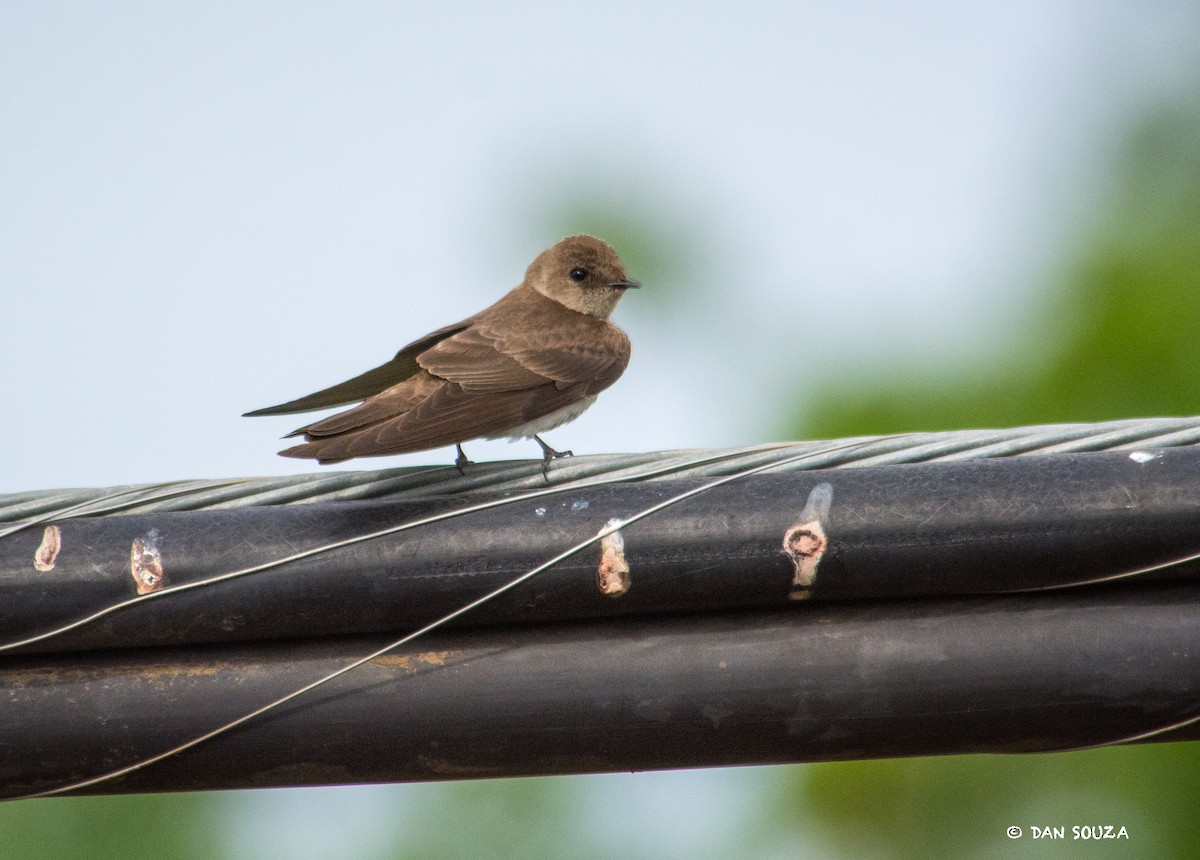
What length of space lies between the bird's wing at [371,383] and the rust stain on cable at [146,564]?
1323 millimetres

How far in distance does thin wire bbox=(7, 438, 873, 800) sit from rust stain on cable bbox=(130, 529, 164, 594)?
1.32 ft

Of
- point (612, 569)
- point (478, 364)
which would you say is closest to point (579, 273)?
point (478, 364)

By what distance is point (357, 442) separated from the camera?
3932mm

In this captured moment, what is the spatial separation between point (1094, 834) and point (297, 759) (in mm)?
3092

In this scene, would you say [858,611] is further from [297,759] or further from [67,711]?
[67,711]

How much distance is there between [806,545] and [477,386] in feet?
6.31

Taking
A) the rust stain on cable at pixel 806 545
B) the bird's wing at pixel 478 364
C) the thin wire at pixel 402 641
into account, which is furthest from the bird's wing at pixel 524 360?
the rust stain on cable at pixel 806 545

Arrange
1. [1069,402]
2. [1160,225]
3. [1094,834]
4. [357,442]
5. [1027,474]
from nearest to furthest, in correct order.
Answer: [1027,474] < [357,442] < [1094,834] < [1069,402] < [1160,225]

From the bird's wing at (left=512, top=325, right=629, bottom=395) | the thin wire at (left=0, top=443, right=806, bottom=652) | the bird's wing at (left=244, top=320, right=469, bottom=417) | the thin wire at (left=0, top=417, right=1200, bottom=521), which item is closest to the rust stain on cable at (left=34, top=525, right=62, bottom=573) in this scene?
the thin wire at (left=0, top=417, right=1200, bottom=521)

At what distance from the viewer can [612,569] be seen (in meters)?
3.38

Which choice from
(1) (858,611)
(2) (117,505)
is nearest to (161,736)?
(2) (117,505)

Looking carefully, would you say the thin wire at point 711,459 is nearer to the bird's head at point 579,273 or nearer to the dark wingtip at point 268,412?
the dark wingtip at point 268,412

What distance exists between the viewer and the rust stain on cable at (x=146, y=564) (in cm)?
344

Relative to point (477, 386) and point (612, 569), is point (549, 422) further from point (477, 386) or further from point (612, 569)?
point (612, 569)
